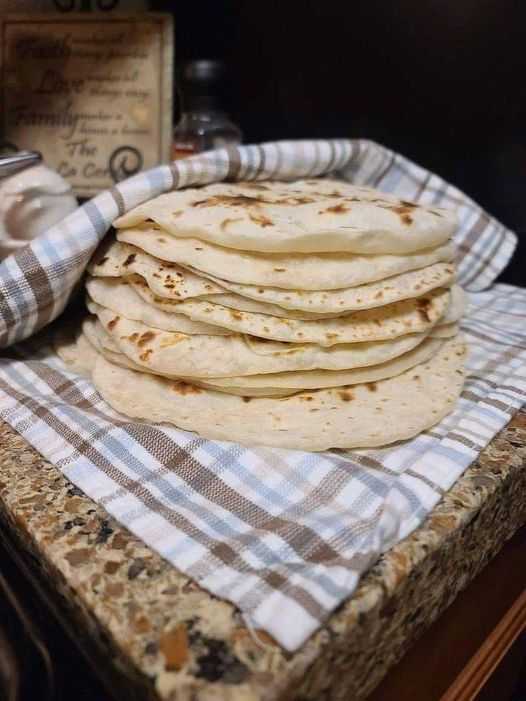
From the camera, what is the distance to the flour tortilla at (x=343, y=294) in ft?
2.31

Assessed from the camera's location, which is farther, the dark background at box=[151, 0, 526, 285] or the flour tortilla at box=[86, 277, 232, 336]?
the dark background at box=[151, 0, 526, 285]

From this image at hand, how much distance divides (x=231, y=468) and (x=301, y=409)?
4.9 inches

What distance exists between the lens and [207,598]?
1.54 feet

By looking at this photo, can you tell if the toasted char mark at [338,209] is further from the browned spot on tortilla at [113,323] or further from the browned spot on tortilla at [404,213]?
the browned spot on tortilla at [113,323]

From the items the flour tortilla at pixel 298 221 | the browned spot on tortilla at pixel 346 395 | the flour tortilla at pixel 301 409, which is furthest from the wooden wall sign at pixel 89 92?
the browned spot on tortilla at pixel 346 395

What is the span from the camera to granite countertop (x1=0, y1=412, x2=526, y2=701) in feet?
1.36

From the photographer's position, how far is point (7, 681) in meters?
0.44

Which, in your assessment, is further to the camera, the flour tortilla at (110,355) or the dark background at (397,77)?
the dark background at (397,77)

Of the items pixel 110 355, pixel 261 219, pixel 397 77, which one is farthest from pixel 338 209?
pixel 397 77

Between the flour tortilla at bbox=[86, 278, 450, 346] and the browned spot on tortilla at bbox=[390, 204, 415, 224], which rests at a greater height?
the browned spot on tortilla at bbox=[390, 204, 415, 224]

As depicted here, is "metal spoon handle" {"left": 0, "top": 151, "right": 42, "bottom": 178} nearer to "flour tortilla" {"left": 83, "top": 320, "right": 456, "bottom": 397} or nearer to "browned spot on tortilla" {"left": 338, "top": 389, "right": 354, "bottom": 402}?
"flour tortilla" {"left": 83, "top": 320, "right": 456, "bottom": 397}

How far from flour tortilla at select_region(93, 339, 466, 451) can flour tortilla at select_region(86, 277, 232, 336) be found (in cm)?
7

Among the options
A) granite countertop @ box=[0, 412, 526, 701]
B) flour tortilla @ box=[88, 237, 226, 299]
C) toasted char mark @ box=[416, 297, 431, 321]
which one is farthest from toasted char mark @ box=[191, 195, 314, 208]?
Result: granite countertop @ box=[0, 412, 526, 701]

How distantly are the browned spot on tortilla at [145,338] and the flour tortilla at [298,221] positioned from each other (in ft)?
0.43
